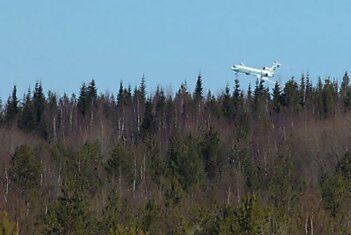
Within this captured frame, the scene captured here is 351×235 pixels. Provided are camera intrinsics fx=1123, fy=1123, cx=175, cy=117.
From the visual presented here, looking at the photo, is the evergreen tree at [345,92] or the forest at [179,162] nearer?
the forest at [179,162]

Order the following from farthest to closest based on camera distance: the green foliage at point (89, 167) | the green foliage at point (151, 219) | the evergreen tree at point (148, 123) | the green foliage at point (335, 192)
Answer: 1. the evergreen tree at point (148, 123)
2. the green foliage at point (89, 167)
3. the green foliage at point (335, 192)
4. the green foliage at point (151, 219)

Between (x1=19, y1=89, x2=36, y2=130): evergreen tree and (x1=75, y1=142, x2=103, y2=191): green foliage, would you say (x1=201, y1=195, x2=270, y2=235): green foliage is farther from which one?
(x1=19, y1=89, x2=36, y2=130): evergreen tree

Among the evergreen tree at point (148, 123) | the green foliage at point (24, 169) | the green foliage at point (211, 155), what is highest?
the evergreen tree at point (148, 123)

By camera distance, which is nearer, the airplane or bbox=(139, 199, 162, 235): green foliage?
bbox=(139, 199, 162, 235): green foliage

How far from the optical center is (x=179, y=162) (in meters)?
83.1

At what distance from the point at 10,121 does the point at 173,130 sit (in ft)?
58.5

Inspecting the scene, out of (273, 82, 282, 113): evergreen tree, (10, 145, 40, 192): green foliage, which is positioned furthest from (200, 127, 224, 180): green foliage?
(273, 82, 282, 113): evergreen tree

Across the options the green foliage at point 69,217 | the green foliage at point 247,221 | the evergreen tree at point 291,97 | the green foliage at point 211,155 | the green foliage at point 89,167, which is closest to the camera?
the green foliage at point 247,221

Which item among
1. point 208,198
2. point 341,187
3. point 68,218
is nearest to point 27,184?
point 208,198

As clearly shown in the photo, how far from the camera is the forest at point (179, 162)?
4809cm

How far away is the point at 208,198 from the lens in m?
68.4

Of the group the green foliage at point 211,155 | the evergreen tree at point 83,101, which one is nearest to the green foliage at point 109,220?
the green foliage at point 211,155

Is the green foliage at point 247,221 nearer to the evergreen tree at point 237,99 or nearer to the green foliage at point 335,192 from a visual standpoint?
the green foliage at point 335,192

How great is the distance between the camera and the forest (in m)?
48.1
